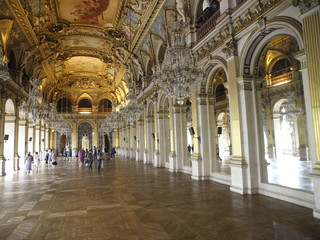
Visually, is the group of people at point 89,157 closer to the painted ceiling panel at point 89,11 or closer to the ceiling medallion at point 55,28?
the ceiling medallion at point 55,28

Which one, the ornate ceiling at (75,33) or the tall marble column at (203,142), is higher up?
the ornate ceiling at (75,33)

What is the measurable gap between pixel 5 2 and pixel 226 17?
959 cm

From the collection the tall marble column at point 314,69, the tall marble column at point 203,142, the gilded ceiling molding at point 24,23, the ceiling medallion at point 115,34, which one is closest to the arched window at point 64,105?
the gilded ceiling molding at point 24,23

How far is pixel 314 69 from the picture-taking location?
4.55 metres

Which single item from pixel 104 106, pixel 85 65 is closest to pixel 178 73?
pixel 85 65

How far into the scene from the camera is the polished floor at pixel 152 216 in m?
3.87

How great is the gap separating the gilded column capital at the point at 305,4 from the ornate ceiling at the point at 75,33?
6.91 meters

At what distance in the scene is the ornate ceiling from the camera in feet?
38.0

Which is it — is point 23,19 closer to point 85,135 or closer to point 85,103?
point 85,103

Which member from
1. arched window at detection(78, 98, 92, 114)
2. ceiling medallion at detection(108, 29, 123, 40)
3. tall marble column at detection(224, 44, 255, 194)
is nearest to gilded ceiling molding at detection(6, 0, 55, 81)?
ceiling medallion at detection(108, 29, 123, 40)

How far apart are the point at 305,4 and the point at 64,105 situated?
3136 cm

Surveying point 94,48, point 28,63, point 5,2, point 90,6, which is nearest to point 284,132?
point 90,6

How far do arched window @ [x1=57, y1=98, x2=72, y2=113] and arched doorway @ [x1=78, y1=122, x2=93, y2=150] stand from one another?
9.02 ft

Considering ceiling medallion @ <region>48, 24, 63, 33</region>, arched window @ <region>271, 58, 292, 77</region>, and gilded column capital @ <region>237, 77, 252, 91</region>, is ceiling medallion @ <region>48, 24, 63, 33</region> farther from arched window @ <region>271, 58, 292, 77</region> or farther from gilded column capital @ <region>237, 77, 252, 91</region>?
arched window @ <region>271, 58, 292, 77</region>
